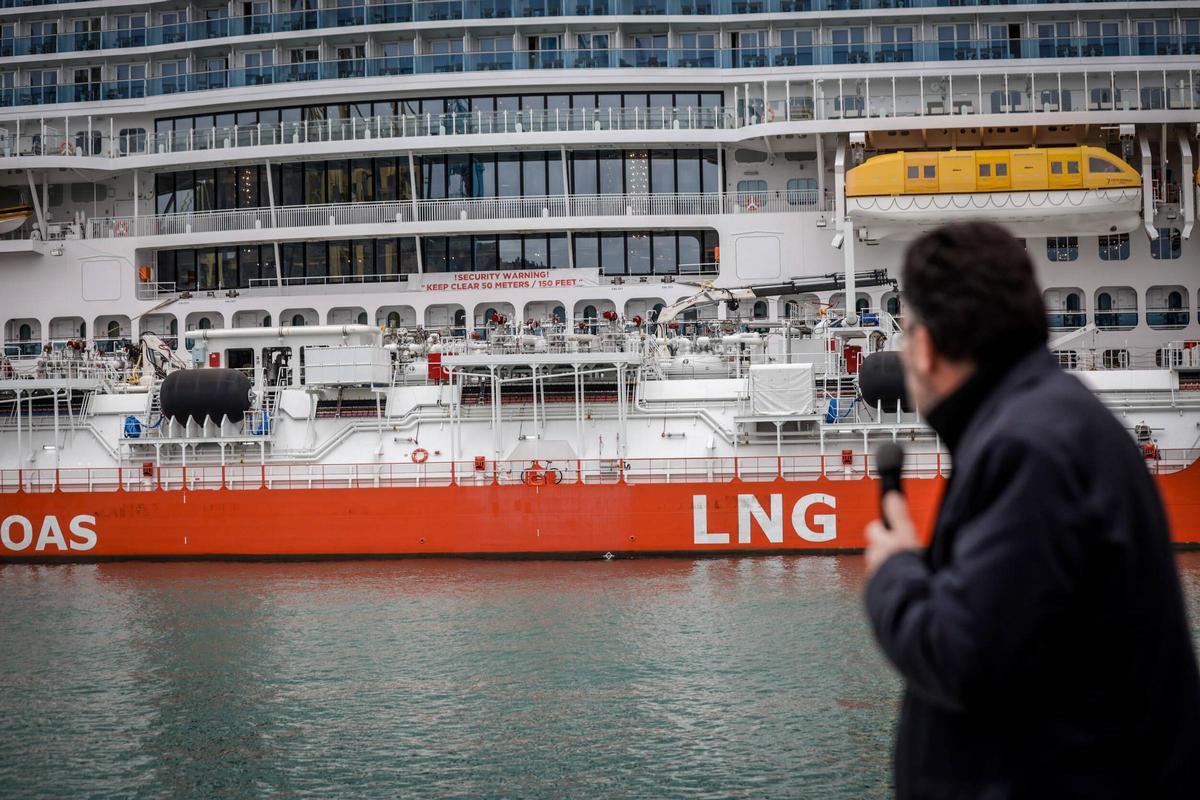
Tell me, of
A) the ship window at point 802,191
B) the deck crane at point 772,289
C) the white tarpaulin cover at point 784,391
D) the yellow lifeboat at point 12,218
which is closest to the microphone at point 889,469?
the white tarpaulin cover at point 784,391

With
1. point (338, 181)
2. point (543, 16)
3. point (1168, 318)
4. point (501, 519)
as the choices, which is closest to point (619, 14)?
point (543, 16)

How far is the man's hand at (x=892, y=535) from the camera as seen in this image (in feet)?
9.05

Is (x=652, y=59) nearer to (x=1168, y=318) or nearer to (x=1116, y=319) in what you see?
(x=1116, y=319)

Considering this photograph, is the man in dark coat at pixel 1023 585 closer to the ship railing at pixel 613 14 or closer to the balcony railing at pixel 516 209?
the balcony railing at pixel 516 209

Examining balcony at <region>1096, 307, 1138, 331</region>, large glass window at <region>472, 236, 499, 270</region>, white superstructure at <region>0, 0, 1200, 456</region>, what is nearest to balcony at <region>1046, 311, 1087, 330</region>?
white superstructure at <region>0, 0, 1200, 456</region>

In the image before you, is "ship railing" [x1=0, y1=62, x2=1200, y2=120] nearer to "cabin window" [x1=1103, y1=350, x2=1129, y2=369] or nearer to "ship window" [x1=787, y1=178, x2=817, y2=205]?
"ship window" [x1=787, y1=178, x2=817, y2=205]

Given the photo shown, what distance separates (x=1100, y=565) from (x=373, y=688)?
12916mm

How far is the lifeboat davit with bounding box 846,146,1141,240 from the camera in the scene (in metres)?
28.6

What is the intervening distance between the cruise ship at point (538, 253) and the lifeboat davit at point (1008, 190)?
8cm

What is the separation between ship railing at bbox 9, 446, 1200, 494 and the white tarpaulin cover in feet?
3.23

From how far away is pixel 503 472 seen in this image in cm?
2500

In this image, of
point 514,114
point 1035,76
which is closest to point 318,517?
point 514,114

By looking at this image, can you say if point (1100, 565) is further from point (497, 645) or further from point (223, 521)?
point (223, 521)

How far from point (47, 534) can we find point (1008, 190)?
2219 cm
